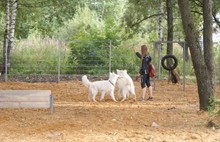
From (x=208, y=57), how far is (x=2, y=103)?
5.36 m

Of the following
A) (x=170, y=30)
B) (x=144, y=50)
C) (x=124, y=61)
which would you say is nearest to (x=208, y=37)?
(x=144, y=50)

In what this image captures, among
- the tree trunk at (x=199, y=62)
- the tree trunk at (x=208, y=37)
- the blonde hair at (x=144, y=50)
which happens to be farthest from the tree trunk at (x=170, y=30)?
the tree trunk at (x=199, y=62)

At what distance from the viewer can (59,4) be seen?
23.3 meters

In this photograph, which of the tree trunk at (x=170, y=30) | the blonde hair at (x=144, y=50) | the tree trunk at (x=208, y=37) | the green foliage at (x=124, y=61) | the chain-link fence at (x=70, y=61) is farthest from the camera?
the green foliage at (x=124, y=61)

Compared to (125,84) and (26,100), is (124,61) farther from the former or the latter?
(26,100)

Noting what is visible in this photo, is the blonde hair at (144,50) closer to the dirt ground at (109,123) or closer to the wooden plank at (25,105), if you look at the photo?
the dirt ground at (109,123)

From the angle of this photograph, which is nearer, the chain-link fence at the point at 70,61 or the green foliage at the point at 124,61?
the chain-link fence at the point at 70,61

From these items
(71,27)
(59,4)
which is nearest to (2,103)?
(59,4)

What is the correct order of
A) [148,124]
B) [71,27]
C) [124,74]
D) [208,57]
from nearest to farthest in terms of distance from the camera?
1. [148,124]
2. [208,57]
3. [124,74]
4. [71,27]

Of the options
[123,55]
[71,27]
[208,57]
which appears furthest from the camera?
[71,27]

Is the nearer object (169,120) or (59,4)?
(169,120)

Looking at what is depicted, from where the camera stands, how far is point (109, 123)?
8555 mm

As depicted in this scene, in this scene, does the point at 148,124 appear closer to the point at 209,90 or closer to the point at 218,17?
the point at 209,90

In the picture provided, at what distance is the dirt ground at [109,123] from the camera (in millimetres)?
7359
